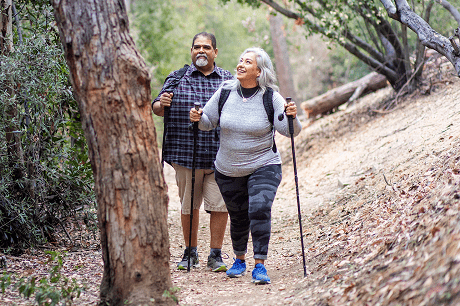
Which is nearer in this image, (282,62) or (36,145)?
(36,145)

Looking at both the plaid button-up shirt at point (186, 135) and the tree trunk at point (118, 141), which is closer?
the tree trunk at point (118, 141)

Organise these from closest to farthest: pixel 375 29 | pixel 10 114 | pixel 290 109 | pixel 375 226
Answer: pixel 290 109
pixel 375 226
pixel 10 114
pixel 375 29

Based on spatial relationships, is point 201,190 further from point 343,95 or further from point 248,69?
point 343,95

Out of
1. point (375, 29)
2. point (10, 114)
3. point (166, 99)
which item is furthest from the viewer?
point (375, 29)

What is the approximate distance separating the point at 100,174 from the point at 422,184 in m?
3.03

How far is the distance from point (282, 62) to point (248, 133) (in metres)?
13.2

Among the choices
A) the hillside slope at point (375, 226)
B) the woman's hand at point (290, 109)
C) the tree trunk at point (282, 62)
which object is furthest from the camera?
the tree trunk at point (282, 62)

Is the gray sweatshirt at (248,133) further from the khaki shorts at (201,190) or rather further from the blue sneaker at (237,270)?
the blue sneaker at (237,270)

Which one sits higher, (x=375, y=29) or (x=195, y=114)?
(x=375, y=29)

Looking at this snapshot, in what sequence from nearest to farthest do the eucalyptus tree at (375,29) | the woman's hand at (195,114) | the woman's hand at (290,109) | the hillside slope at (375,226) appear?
the hillside slope at (375,226) → the woman's hand at (290,109) → the woman's hand at (195,114) → the eucalyptus tree at (375,29)

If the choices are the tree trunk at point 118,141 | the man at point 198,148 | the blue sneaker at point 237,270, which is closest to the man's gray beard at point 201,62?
the man at point 198,148

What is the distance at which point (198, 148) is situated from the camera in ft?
15.1

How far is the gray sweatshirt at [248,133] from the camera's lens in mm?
3963

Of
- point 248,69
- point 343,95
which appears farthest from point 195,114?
point 343,95
